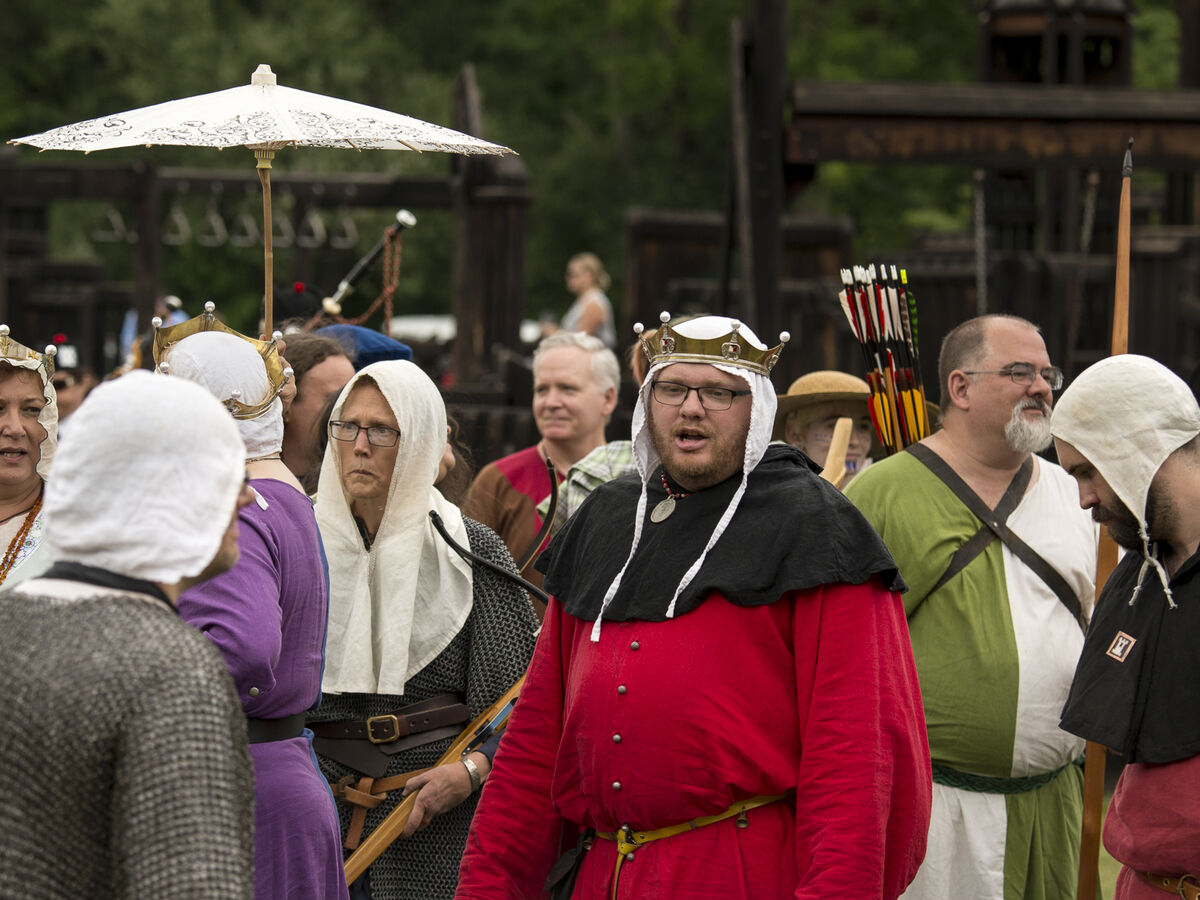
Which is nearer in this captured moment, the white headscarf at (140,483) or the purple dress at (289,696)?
the white headscarf at (140,483)

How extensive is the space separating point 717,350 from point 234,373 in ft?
3.36

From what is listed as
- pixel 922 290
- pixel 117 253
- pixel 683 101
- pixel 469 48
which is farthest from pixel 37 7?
pixel 922 290

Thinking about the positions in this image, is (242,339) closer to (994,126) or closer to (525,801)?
(525,801)

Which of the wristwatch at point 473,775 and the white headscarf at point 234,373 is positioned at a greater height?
the white headscarf at point 234,373

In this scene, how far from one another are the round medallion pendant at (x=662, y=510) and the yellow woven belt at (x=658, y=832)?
1.94 ft

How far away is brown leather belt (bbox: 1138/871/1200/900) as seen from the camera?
3.28 meters

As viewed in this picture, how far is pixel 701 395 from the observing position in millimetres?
3289

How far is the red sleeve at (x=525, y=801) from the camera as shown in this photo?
334cm

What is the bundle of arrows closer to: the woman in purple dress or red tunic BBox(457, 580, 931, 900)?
red tunic BBox(457, 580, 931, 900)

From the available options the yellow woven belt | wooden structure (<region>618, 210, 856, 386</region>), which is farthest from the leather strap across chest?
wooden structure (<region>618, 210, 856, 386</region>)

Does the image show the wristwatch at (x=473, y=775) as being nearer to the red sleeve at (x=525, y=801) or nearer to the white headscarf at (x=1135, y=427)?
the red sleeve at (x=525, y=801)

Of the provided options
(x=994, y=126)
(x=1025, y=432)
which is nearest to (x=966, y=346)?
(x=1025, y=432)

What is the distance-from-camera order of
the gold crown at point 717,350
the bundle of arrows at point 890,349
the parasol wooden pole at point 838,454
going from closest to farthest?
the gold crown at point 717,350 < the parasol wooden pole at point 838,454 < the bundle of arrows at point 890,349

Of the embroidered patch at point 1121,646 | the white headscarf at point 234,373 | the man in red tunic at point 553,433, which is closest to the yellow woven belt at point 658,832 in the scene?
the embroidered patch at point 1121,646
